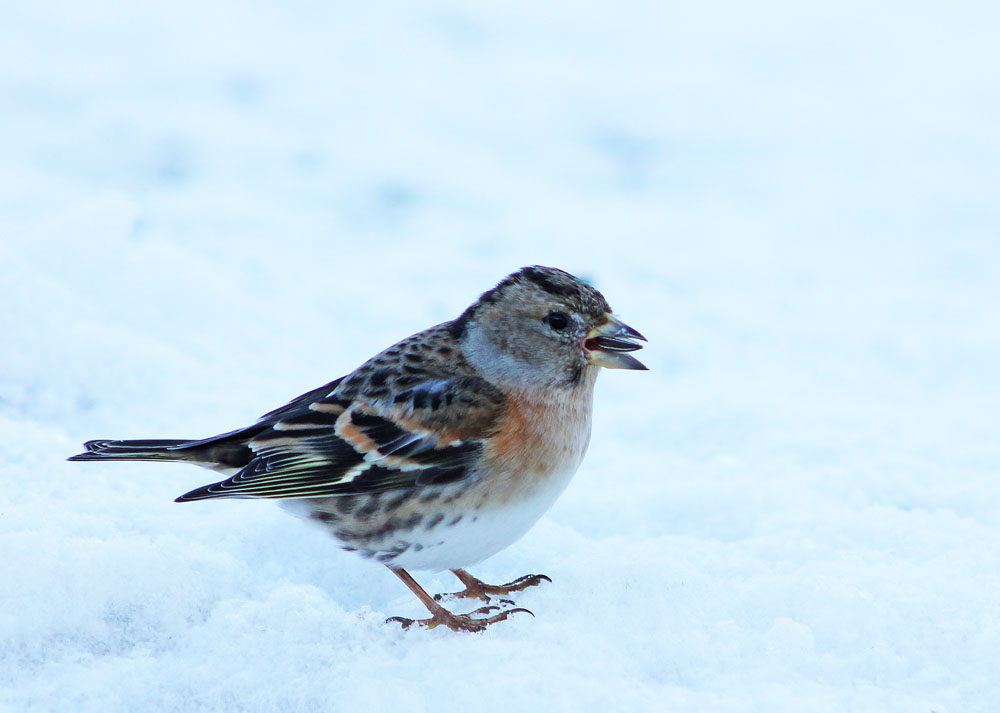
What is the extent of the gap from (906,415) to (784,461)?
1.07m

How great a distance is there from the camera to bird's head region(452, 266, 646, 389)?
3756 millimetres

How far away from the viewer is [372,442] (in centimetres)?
351

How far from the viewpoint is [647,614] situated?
3434 mm

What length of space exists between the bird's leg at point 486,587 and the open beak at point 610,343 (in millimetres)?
814

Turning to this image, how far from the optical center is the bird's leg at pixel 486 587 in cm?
371

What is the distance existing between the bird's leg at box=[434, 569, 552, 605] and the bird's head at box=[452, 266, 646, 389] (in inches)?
27.8

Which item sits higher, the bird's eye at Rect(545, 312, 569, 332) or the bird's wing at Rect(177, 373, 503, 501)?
the bird's eye at Rect(545, 312, 569, 332)

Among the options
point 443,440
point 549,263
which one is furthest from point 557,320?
point 549,263

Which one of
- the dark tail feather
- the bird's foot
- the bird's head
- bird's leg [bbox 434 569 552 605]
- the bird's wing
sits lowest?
the bird's foot

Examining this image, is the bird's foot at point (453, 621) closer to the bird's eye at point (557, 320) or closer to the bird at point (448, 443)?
the bird at point (448, 443)

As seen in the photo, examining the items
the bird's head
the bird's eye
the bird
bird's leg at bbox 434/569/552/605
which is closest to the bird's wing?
the bird

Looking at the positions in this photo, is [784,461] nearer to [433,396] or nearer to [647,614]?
[647,614]

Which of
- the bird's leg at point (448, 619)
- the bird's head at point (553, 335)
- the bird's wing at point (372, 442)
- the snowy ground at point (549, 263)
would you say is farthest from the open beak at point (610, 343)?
the bird's leg at point (448, 619)

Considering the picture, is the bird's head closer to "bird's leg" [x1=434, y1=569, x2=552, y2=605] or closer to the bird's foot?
"bird's leg" [x1=434, y1=569, x2=552, y2=605]
